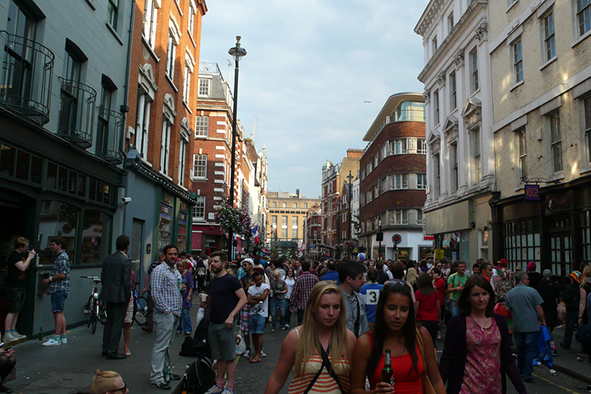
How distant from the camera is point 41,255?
962 cm

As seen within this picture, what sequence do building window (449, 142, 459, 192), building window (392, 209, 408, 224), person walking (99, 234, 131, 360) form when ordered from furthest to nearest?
building window (392, 209, 408, 224) < building window (449, 142, 459, 192) < person walking (99, 234, 131, 360)

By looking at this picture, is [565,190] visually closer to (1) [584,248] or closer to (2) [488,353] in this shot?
(1) [584,248]

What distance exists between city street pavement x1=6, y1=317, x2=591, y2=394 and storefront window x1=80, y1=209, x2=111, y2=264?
108 inches

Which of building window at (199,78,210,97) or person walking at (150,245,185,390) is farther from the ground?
building window at (199,78,210,97)

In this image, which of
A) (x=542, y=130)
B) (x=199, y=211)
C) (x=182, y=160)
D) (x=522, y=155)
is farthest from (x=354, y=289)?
(x=199, y=211)

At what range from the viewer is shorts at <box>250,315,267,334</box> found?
29.6 ft

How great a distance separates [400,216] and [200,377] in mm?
34993

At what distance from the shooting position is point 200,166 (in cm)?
3909

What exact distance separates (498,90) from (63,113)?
16934 mm

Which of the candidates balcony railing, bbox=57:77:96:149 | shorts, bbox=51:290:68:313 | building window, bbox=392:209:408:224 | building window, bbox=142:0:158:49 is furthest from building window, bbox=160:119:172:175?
building window, bbox=392:209:408:224

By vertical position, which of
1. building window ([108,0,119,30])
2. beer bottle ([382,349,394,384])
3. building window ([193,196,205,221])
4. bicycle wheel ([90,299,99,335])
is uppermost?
building window ([108,0,119,30])

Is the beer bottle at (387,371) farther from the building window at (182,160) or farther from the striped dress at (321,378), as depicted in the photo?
the building window at (182,160)

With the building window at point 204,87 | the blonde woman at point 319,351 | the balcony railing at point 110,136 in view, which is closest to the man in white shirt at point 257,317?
the blonde woman at point 319,351

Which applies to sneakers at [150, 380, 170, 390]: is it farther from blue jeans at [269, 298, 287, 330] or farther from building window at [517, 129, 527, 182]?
building window at [517, 129, 527, 182]
